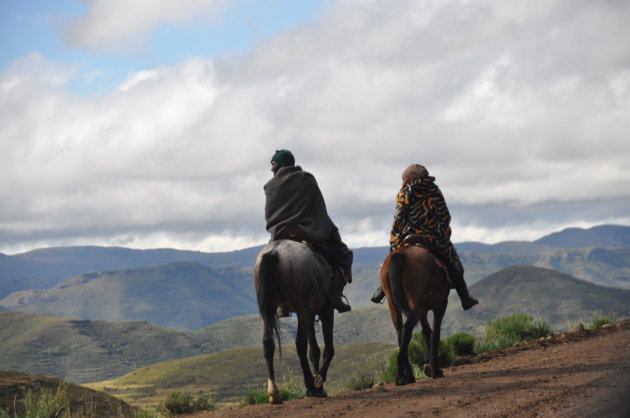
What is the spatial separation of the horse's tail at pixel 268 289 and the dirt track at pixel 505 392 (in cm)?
132

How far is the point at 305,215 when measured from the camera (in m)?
13.2

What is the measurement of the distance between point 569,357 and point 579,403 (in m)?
5.54

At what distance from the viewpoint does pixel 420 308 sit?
13.0 metres

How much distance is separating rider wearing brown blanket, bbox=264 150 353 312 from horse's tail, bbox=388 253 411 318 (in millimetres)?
815

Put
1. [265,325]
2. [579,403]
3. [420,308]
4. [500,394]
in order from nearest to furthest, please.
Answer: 1. [579,403]
2. [500,394]
3. [265,325]
4. [420,308]

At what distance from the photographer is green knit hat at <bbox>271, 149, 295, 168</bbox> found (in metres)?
13.6

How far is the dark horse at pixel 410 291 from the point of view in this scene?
12.8m

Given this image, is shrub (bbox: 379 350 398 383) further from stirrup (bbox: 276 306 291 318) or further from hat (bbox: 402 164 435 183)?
hat (bbox: 402 164 435 183)

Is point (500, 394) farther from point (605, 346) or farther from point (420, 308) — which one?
point (605, 346)

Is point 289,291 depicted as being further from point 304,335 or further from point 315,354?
point 315,354

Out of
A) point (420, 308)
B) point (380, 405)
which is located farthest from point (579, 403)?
point (420, 308)

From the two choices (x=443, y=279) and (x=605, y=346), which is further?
(x=605, y=346)

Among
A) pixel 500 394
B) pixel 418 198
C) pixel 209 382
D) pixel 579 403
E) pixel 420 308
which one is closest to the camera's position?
pixel 579 403

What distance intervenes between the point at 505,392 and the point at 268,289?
387 centimetres
